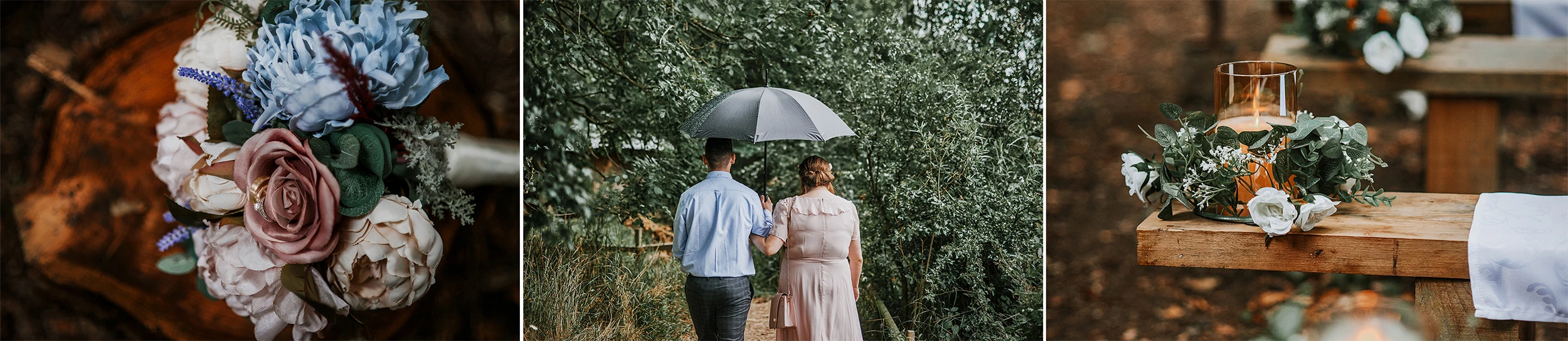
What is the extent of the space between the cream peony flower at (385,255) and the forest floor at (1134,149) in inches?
77.3

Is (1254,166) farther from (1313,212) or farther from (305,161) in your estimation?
(305,161)

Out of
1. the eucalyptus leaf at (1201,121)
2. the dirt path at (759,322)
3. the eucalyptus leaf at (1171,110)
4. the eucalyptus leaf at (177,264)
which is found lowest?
the dirt path at (759,322)

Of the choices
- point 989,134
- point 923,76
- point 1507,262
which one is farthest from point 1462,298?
point 923,76

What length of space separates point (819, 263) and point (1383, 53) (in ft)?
5.82

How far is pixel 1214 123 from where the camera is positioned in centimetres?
214

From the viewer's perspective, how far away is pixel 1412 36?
2316 millimetres

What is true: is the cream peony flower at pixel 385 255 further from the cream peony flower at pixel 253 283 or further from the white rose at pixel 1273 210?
the white rose at pixel 1273 210

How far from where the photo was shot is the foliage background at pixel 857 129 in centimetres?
289

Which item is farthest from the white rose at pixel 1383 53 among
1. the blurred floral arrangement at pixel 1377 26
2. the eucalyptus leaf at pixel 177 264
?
the eucalyptus leaf at pixel 177 264

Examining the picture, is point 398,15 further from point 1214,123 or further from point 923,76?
point 1214,123

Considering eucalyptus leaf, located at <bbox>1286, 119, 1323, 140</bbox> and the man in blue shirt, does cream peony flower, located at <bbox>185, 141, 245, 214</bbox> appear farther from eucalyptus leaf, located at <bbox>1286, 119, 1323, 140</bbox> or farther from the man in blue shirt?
eucalyptus leaf, located at <bbox>1286, 119, 1323, 140</bbox>

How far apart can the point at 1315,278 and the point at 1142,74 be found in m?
0.80

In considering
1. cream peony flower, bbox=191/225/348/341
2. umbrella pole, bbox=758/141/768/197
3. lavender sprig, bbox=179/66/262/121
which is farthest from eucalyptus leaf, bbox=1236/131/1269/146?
lavender sprig, bbox=179/66/262/121

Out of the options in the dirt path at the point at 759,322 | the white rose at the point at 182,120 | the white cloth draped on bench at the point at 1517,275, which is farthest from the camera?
the dirt path at the point at 759,322
